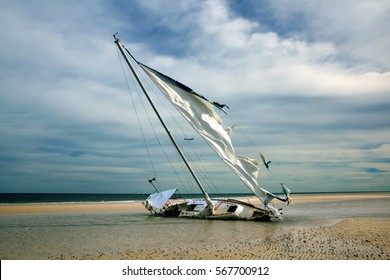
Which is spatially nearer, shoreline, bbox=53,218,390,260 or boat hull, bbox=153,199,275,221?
shoreline, bbox=53,218,390,260

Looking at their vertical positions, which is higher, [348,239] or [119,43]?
[119,43]

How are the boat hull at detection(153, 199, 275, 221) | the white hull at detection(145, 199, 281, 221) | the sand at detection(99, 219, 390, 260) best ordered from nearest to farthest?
the sand at detection(99, 219, 390, 260) < the white hull at detection(145, 199, 281, 221) < the boat hull at detection(153, 199, 275, 221)

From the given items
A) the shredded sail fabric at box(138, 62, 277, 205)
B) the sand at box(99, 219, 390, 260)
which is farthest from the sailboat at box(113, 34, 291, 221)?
the sand at box(99, 219, 390, 260)

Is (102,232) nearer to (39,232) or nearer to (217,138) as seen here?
(39,232)

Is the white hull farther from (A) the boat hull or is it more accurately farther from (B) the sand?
(B) the sand

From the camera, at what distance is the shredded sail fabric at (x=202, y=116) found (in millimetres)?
21750

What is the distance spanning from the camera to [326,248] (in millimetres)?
13344

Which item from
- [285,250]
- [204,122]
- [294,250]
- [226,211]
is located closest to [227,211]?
[226,211]

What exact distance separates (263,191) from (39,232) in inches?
541

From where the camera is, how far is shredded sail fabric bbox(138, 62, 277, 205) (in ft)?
71.4

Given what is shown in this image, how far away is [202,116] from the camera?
22000mm

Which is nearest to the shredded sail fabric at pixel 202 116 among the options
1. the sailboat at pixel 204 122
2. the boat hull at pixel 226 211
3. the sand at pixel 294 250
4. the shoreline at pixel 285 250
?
the sailboat at pixel 204 122
